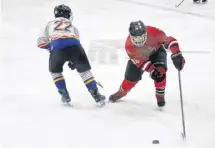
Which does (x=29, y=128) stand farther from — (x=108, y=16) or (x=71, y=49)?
(x=108, y=16)

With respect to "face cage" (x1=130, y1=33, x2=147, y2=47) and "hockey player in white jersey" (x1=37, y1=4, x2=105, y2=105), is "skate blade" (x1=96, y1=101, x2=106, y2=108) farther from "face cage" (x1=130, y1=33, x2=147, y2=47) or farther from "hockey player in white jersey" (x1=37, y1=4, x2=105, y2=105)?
"face cage" (x1=130, y1=33, x2=147, y2=47)

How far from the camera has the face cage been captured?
276 cm

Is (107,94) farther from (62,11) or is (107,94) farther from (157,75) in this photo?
(62,11)

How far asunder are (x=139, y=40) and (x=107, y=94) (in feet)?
2.54

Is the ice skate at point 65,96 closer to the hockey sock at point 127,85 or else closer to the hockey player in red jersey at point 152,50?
the hockey sock at point 127,85

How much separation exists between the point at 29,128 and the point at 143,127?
80 cm

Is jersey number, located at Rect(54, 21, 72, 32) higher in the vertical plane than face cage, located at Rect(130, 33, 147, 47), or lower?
higher

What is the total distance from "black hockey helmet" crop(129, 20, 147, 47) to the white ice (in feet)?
1.86

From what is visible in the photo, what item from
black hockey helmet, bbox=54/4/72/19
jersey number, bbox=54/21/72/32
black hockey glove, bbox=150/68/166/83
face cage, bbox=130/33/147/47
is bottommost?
black hockey glove, bbox=150/68/166/83

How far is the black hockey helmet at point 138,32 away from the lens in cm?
273

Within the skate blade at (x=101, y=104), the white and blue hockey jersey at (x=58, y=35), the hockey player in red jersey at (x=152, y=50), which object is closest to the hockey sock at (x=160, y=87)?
the hockey player in red jersey at (x=152, y=50)

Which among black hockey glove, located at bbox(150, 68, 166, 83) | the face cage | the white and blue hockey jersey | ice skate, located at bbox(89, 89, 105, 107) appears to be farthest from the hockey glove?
the white and blue hockey jersey

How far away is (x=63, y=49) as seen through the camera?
9.77 feet

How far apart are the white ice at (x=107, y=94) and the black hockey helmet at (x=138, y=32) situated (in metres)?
0.57
